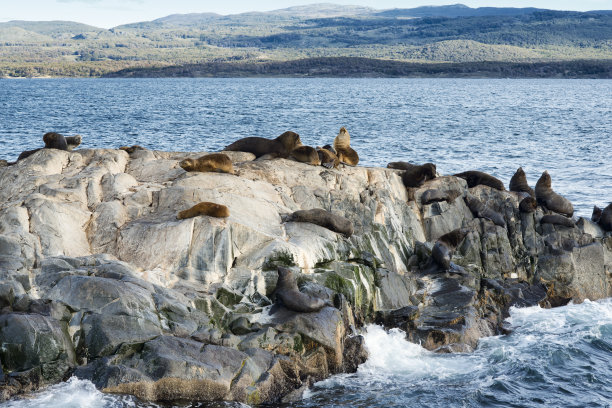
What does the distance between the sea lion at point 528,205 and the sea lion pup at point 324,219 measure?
275 inches

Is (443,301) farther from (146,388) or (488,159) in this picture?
(488,159)

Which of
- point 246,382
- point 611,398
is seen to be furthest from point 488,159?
point 246,382


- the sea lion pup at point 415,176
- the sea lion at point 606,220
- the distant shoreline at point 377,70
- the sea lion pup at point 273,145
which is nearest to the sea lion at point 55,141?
the sea lion pup at point 273,145

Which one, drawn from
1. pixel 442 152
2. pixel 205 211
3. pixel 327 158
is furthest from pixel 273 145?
pixel 442 152

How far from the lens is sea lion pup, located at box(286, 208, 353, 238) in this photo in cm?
1518

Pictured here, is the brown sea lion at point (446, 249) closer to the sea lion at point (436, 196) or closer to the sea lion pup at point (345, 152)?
the sea lion at point (436, 196)

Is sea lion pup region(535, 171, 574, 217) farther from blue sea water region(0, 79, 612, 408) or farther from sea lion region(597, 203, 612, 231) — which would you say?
blue sea water region(0, 79, 612, 408)

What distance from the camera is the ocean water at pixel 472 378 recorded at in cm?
Answer: 1022

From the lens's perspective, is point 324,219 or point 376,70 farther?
point 376,70

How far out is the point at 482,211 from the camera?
63.5 ft

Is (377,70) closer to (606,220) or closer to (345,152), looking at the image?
(345,152)

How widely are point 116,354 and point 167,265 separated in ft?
9.02

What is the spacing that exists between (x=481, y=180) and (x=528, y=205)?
2.15 meters

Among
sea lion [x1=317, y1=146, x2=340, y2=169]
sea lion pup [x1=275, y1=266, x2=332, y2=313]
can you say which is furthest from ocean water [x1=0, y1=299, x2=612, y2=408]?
A: sea lion [x1=317, y1=146, x2=340, y2=169]
